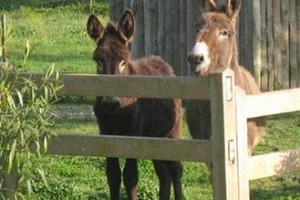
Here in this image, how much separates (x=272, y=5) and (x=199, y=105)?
335 inches

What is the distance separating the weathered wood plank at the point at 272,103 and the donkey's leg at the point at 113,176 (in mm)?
2246

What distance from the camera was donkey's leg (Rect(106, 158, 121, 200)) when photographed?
11.0m

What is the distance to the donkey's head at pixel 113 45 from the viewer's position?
11.0m

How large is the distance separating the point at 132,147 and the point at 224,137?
94 centimetres

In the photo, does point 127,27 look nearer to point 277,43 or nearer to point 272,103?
point 272,103

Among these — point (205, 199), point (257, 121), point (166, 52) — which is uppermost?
point (166, 52)

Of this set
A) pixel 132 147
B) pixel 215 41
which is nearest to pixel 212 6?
pixel 215 41

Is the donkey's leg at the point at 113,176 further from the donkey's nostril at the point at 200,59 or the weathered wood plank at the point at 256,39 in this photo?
the weathered wood plank at the point at 256,39

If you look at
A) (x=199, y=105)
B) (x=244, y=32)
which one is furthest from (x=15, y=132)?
(x=244, y=32)

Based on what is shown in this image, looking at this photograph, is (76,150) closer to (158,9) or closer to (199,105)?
(199,105)

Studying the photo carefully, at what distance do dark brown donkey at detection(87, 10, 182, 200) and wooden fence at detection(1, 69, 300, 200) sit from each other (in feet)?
3.76

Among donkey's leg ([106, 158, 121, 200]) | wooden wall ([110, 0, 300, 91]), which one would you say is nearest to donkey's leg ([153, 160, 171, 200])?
donkey's leg ([106, 158, 121, 200])

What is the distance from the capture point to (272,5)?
19.3 meters

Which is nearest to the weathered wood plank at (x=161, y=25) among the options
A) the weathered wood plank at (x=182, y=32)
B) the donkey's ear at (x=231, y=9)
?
the weathered wood plank at (x=182, y=32)
